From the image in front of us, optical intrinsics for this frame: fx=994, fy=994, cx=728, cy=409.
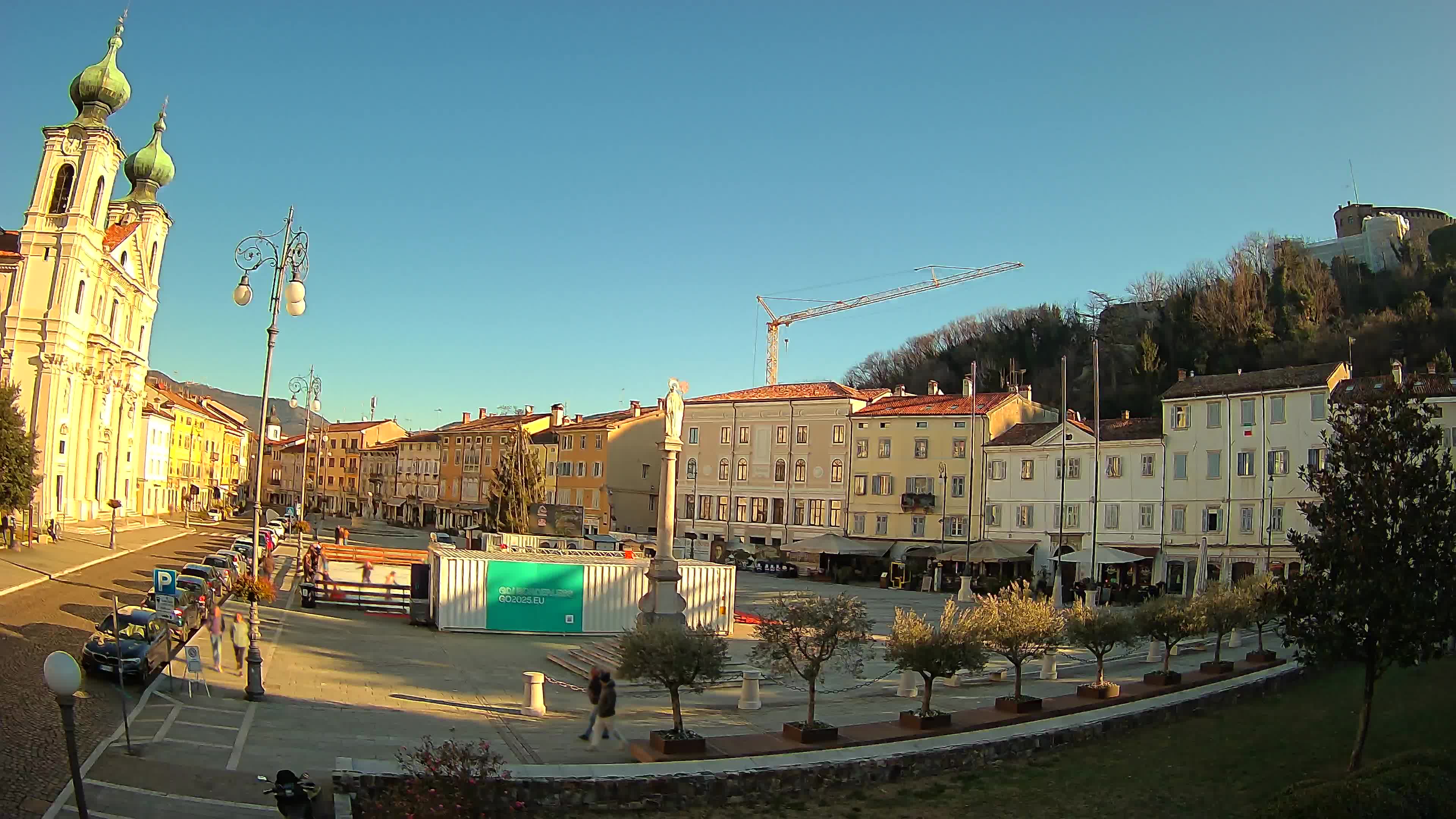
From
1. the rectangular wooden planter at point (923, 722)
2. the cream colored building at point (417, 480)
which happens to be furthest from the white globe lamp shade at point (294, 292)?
the cream colored building at point (417, 480)

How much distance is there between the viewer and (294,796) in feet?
33.8

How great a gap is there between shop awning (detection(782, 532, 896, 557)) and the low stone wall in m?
42.2

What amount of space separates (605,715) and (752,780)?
10.0 ft

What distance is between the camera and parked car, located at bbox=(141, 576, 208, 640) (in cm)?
2186

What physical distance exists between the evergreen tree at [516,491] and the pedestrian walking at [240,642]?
22.7 meters

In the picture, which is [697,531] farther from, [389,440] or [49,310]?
[389,440]

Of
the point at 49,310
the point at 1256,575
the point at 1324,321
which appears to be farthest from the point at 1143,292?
the point at 49,310

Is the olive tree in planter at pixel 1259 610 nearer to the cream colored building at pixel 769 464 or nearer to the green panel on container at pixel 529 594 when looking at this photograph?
the green panel on container at pixel 529 594

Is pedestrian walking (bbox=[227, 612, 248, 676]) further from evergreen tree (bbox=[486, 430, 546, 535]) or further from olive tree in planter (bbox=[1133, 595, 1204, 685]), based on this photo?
evergreen tree (bbox=[486, 430, 546, 535])

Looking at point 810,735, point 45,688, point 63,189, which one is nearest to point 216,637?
point 45,688

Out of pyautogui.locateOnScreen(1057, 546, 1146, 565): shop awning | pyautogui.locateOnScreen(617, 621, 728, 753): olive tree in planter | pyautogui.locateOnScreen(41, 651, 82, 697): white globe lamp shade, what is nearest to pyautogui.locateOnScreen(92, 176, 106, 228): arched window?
pyautogui.locateOnScreen(1057, 546, 1146, 565): shop awning

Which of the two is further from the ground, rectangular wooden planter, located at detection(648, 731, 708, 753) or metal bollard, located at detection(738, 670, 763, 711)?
rectangular wooden planter, located at detection(648, 731, 708, 753)

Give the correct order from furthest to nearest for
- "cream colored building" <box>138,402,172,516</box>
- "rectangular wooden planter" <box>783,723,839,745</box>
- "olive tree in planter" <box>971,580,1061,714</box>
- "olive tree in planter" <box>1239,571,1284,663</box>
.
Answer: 1. "cream colored building" <box>138,402,172,516</box>
2. "olive tree in planter" <box>1239,571,1284,663</box>
3. "olive tree in planter" <box>971,580,1061,714</box>
4. "rectangular wooden planter" <box>783,723,839,745</box>

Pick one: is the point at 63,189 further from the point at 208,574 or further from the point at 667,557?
the point at 667,557
